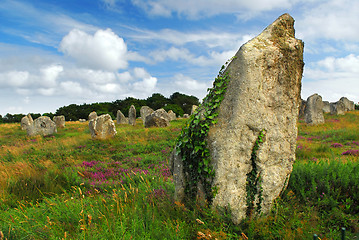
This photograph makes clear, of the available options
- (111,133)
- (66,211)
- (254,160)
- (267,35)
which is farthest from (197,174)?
(111,133)

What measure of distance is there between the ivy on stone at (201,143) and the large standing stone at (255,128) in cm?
10

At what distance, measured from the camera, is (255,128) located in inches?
181

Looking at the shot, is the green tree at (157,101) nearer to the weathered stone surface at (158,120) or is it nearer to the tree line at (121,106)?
the tree line at (121,106)

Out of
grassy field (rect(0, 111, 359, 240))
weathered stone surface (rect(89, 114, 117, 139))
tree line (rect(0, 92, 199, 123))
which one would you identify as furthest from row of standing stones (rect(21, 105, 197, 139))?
tree line (rect(0, 92, 199, 123))

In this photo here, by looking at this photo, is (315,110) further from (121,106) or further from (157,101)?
(121,106)

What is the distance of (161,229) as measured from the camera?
13.5 feet

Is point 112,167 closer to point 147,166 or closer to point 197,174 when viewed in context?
point 147,166

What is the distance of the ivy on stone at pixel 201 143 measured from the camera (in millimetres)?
4586

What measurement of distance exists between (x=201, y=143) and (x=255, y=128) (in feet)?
3.50

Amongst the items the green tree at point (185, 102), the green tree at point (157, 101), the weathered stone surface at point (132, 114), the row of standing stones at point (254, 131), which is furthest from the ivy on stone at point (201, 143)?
the green tree at point (185, 102)

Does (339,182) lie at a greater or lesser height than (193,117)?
Answer: lesser

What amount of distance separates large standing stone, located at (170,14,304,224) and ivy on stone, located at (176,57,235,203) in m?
0.10

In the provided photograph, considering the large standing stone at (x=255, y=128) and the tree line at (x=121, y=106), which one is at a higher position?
the tree line at (x=121, y=106)

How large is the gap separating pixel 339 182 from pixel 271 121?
2.79 m
